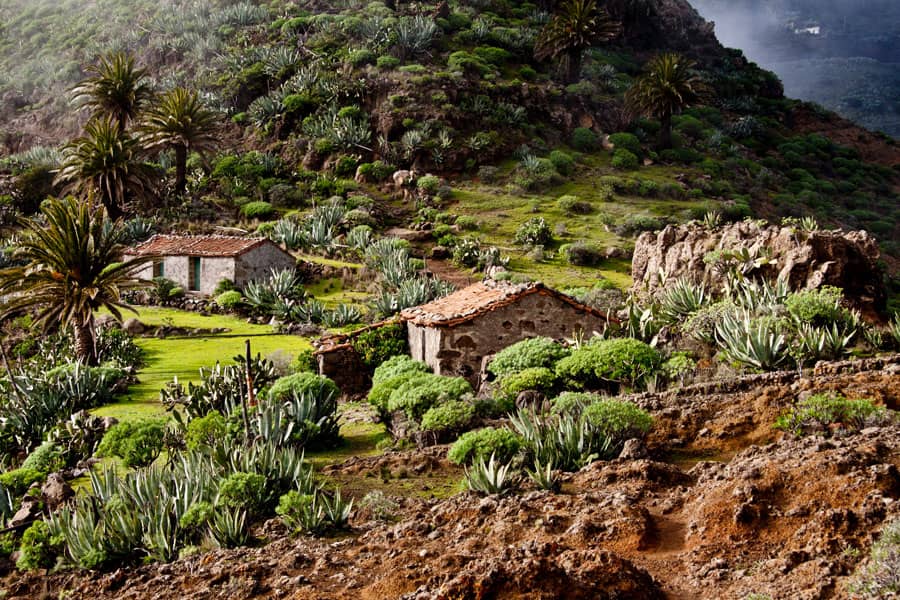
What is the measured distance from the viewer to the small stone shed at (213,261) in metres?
32.1

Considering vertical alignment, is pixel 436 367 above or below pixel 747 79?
below

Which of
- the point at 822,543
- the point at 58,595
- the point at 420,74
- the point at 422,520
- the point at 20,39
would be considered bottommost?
the point at 58,595

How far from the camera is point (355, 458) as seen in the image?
13.5 m

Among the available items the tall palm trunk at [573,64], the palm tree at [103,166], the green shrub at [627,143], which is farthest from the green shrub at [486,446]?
the tall palm trunk at [573,64]

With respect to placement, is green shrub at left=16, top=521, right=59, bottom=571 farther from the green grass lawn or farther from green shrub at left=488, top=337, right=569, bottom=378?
green shrub at left=488, top=337, right=569, bottom=378

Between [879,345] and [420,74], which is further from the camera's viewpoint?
[420,74]

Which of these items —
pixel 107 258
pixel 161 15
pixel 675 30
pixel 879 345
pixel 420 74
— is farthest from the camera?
pixel 675 30

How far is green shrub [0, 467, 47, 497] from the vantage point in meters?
13.5

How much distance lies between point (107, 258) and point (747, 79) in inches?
2472

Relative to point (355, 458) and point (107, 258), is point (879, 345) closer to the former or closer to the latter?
point (355, 458)

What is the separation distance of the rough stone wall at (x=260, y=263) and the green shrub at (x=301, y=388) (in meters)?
16.5

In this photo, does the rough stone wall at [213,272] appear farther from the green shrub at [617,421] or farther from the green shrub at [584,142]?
the green shrub at [584,142]

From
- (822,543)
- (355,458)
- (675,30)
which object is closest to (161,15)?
(675,30)

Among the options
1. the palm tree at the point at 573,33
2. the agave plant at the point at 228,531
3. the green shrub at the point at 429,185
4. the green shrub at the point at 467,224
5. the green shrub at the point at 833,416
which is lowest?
the agave plant at the point at 228,531
